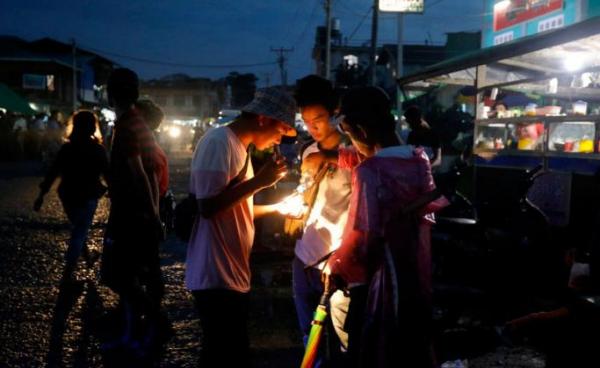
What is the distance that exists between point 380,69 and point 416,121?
38148 millimetres

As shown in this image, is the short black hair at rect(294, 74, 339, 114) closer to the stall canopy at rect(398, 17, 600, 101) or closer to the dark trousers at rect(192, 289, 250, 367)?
the dark trousers at rect(192, 289, 250, 367)

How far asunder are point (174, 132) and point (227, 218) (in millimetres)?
51723

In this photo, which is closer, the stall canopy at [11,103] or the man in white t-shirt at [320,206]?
the man in white t-shirt at [320,206]

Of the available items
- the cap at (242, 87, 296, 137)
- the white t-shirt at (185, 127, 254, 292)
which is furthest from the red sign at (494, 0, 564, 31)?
the white t-shirt at (185, 127, 254, 292)

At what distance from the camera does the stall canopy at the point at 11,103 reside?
86.3ft

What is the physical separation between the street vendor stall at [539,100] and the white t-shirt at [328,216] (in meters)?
3.72

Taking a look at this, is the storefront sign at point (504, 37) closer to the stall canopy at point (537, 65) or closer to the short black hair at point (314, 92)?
the stall canopy at point (537, 65)

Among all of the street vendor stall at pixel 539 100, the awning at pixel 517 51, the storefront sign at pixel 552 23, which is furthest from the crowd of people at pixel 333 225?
the storefront sign at pixel 552 23

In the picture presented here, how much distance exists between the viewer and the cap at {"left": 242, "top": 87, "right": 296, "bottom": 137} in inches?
128

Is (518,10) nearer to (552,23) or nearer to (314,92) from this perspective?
(552,23)

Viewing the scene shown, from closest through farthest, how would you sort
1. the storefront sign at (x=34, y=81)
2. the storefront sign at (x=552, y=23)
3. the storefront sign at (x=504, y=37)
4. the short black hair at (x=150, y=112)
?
the short black hair at (x=150, y=112) → the storefront sign at (x=552, y=23) → the storefront sign at (x=504, y=37) → the storefront sign at (x=34, y=81)

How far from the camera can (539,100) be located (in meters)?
10.5

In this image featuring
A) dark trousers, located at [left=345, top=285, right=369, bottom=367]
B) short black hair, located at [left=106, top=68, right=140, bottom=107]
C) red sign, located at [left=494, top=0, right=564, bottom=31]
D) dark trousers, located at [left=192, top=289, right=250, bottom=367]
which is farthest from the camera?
red sign, located at [left=494, top=0, right=564, bottom=31]

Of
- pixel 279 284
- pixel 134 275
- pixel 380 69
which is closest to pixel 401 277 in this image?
pixel 134 275
